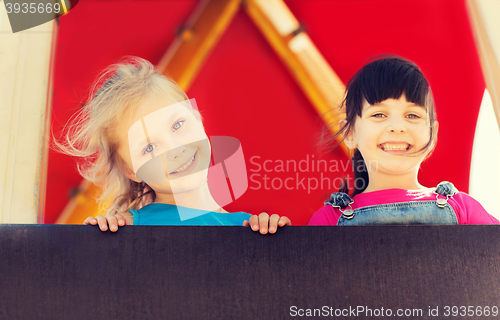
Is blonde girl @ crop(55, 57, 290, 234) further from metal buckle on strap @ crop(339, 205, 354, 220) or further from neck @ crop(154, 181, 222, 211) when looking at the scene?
metal buckle on strap @ crop(339, 205, 354, 220)

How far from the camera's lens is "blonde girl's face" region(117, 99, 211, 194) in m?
1.12

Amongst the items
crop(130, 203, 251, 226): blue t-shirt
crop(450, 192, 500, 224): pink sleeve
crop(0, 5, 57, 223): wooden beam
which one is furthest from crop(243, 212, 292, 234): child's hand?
crop(0, 5, 57, 223): wooden beam

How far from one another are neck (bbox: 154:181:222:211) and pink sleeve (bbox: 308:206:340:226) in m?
0.32

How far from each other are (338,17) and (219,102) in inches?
19.8

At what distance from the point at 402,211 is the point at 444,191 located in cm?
16

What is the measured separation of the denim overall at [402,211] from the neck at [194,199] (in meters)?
0.39

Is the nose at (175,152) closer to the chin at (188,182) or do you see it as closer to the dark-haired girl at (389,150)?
the chin at (188,182)

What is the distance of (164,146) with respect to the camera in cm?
112

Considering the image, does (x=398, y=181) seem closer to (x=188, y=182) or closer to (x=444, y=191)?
(x=444, y=191)

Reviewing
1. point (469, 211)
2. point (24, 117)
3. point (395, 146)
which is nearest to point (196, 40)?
point (24, 117)

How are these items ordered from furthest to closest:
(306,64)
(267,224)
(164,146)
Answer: (306,64) < (164,146) < (267,224)

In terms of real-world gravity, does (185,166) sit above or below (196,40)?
below

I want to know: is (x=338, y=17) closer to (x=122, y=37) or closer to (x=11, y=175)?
(x=122, y=37)

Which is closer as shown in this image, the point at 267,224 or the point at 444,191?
the point at 267,224
